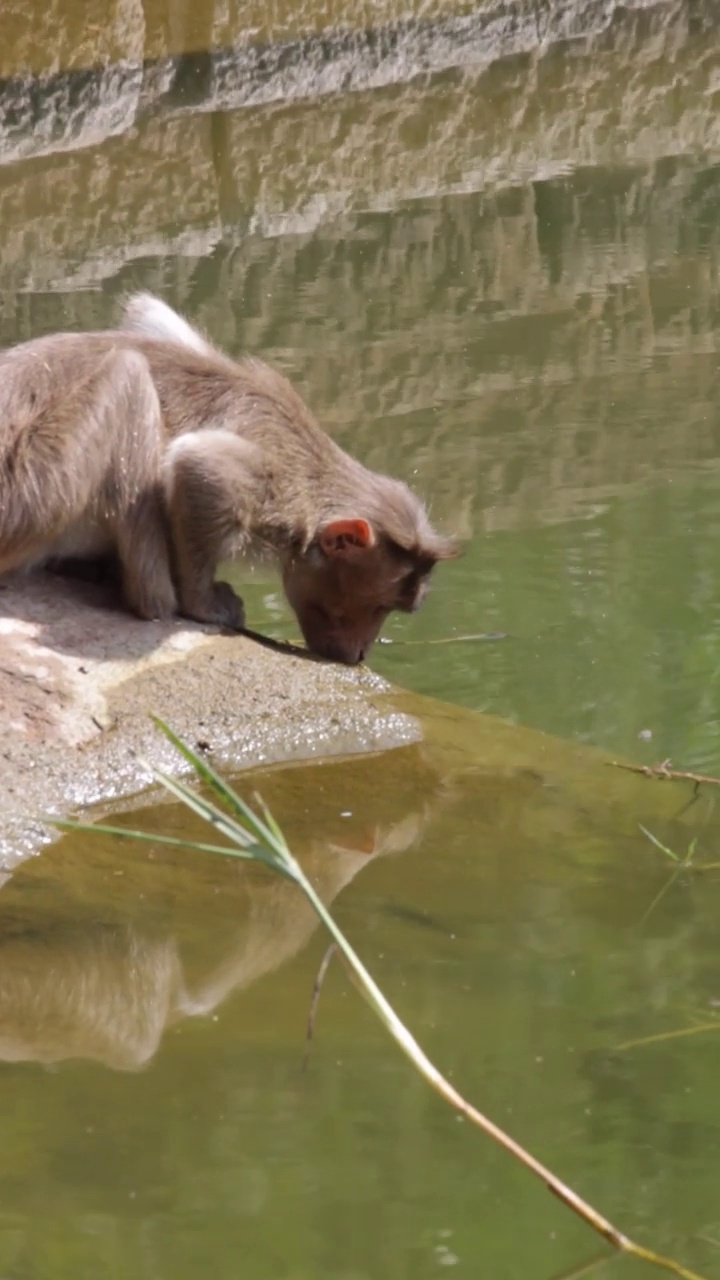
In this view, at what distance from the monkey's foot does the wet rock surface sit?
10cm

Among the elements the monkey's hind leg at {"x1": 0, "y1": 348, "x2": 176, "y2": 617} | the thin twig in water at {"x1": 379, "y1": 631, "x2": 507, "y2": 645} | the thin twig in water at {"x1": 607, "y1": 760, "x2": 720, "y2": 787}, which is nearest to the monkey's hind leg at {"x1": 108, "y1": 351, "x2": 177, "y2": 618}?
the monkey's hind leg at {"x1": 0, "y1": 348, "x2": 176, "y2": 617}

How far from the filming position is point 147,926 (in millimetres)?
5871

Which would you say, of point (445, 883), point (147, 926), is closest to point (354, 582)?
point (445, 883)

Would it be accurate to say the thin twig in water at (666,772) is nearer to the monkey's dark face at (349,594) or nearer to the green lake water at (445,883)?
the green lake water at (445,883)

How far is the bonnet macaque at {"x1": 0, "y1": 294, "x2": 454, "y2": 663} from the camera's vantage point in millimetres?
7098

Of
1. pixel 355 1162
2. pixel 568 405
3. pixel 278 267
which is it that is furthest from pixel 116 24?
pixel 355 1162

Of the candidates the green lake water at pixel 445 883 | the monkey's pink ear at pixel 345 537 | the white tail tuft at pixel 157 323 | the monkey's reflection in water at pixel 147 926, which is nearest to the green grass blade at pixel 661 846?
the green lake water at pixel 445 883

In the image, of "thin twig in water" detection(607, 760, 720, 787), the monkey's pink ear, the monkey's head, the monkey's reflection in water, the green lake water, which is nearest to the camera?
the green lake water

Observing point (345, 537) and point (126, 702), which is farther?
point (345, 537)

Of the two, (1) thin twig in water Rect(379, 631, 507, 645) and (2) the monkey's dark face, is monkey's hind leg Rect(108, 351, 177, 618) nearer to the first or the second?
(2) the monkey's dark face

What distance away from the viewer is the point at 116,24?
1642 cm

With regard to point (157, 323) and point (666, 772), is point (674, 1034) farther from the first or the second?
point (157, 323)

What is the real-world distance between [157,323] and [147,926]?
9.61ft

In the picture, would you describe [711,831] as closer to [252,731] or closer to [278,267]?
[252,731]
